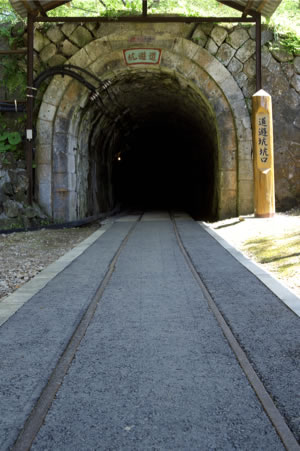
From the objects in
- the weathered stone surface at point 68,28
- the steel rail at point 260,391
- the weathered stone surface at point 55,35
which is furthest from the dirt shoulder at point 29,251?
the weathered stone surface at point 68,28

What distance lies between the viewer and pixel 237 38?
12086mm

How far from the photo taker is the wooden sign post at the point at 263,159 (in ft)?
34.8

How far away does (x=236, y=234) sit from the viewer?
9039mm

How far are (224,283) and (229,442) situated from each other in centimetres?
301

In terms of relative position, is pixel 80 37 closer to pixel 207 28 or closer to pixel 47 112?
pixel 47 112

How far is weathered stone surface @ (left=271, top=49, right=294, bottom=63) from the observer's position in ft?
39.7

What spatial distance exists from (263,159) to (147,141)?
44.7 feet

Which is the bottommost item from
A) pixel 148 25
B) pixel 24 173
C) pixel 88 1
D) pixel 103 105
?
pixel 24 173

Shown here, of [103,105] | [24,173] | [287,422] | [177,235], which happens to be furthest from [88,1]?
[287,422]

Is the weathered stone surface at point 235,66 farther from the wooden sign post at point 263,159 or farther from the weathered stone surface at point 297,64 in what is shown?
the wooden sign post at point 263,159

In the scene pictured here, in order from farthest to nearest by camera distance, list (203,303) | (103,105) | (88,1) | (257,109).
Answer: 1. (88,1)
2. (103,105)
3. (257,109)
4. (203,303)

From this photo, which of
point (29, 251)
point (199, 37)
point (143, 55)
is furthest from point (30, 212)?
point (199, 37)

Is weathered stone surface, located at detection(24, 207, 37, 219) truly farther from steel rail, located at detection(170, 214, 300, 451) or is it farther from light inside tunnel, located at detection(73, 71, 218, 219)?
steel rail, located at detection(170, 214, 300, 451)

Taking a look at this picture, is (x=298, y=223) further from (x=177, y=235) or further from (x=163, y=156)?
(x=163, y=156)
